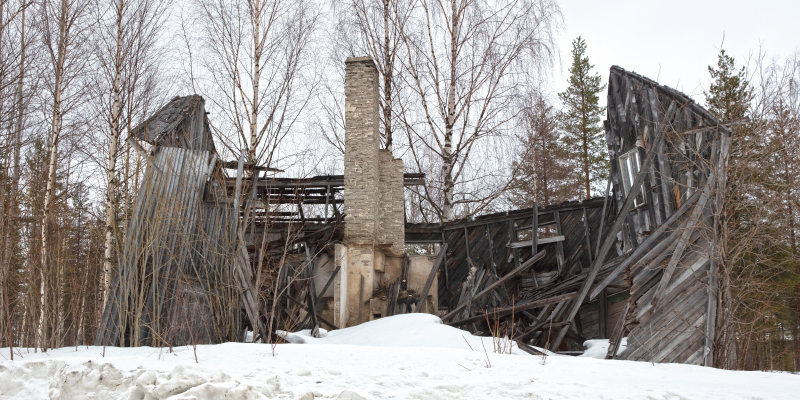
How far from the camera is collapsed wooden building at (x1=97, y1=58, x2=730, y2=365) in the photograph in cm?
841

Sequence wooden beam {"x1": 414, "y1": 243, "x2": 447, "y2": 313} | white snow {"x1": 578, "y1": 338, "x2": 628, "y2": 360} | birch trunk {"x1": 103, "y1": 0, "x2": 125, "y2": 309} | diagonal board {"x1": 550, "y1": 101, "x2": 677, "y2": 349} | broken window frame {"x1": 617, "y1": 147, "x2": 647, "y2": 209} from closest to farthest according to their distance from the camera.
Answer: white snow {"x1": 578, "y1": 338, "x2": 628, "y2": 360}, diagonal board {"x1": 550, "y1": 101, "x2": 677, "y2": 349}, birch trunk {"x1": 103, "y1": 0, "x2": 125, "y2": 309}, broken window frame {"x1": 617, "y1": 147, "x2": 647, "y2": 209}, wooden beam {"x1": 414, "y1": 243, "x2": 447, "y2": 313}

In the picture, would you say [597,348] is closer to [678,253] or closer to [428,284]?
[678,253]

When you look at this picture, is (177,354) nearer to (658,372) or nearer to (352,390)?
(352,390)

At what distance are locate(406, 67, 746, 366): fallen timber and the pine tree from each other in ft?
28.6

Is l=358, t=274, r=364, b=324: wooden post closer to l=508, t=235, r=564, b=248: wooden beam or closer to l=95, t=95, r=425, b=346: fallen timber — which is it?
l=95, t=95, r=425, b=346: fallen timber

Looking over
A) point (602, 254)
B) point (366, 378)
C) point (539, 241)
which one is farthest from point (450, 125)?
point (366, 378)

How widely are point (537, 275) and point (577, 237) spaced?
1.42 metres

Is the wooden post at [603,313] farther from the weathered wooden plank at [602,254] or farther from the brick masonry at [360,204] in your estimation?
the brick masonry at [360,204]

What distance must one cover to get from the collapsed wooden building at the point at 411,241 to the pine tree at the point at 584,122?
9077 mm

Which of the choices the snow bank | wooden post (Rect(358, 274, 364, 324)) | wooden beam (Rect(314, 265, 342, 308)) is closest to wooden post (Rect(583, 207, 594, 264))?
the snow bank

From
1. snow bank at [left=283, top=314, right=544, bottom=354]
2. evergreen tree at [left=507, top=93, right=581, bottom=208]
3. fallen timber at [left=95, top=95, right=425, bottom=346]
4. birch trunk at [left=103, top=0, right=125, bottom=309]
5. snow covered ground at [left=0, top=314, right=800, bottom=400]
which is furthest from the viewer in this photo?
evergreen tree at [left=507, top=93, right=581, bottom=208]

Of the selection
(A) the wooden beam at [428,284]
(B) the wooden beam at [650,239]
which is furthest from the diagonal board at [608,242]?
(A) the wooden beam at [428,284]

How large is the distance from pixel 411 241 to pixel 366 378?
11.0 m

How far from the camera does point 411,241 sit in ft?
51.9
